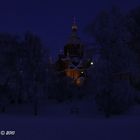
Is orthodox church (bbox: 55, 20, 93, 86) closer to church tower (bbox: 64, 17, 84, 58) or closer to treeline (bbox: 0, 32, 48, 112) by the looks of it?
church tower (bbox: 64, 17, 84, 58)

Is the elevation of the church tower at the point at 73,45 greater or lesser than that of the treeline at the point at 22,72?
greater

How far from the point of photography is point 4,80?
4525 centimetres

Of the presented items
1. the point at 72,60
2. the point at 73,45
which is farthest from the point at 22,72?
the point at 73,45

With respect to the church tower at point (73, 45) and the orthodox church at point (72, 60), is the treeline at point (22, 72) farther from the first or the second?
the church tower at point (73, 45)

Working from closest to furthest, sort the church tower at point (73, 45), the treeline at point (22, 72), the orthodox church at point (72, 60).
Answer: the treeline at point (22, 72), the orthodox church at point (72, 60), the church tower at point (73, 45)

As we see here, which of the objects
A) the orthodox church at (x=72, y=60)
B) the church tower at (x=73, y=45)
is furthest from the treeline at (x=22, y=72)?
the church tower at (x=73, y=45)

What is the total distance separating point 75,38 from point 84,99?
34468mm

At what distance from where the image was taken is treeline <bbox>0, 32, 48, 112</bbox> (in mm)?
45188

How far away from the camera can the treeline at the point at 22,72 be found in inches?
1779

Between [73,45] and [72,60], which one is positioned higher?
[73,45]


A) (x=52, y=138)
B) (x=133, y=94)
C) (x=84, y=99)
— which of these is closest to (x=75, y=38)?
(x=84, y=99)

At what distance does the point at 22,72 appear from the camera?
4556 centimetres

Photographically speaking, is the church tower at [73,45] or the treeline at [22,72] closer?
the treeline at [22,72]

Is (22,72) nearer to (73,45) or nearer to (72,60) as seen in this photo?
(72,60)
